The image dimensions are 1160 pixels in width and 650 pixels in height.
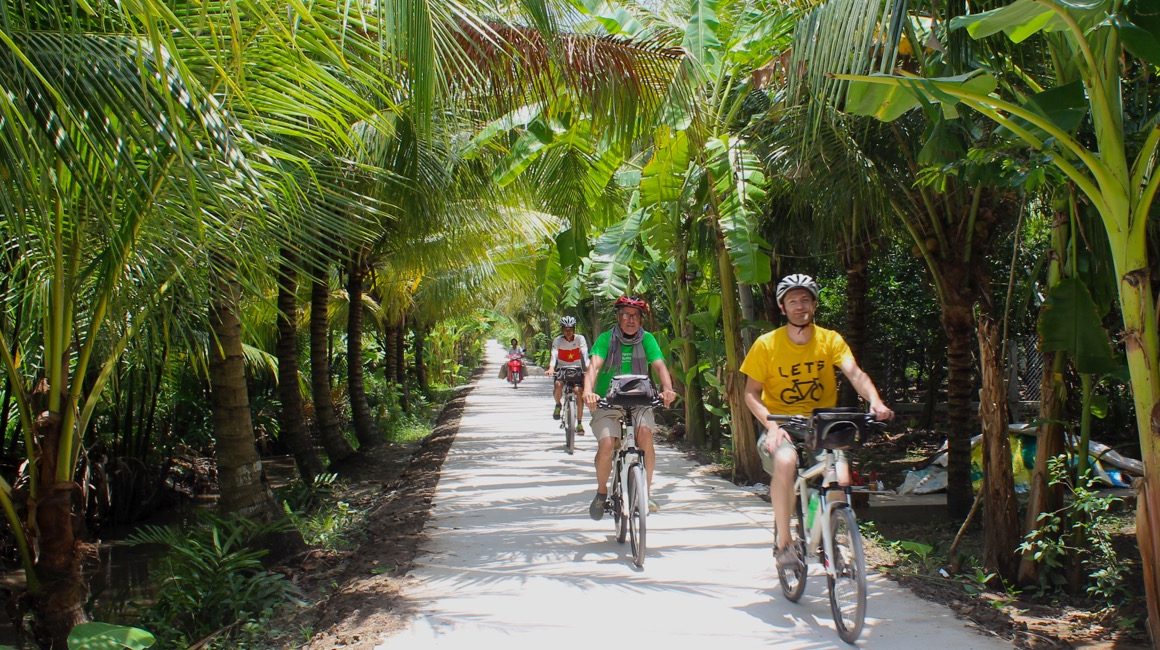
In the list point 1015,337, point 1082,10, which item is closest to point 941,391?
point 1015,337

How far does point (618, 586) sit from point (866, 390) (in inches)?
75.0

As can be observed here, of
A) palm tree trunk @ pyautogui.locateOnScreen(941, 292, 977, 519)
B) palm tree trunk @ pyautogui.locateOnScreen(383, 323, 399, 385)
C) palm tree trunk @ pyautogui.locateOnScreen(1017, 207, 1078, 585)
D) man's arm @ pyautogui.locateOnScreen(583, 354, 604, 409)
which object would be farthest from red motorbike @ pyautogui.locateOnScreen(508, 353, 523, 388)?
palm tree trunk @ pyautogui.locateOnScreen(1017, 207, 1078, 585)

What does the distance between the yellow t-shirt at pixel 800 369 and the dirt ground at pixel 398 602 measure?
Result: 4.40ft

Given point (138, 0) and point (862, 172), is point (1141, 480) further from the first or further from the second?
point (138, 0)

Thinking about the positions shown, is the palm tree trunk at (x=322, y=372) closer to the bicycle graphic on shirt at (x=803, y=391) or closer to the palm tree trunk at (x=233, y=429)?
the palm tree trunk at (x=233, y=429)

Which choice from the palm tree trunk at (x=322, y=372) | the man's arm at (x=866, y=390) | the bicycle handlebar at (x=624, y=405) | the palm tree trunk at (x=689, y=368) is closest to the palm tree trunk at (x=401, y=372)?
the palm tree trunk at (x=322, y=372)

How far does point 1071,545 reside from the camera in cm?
567

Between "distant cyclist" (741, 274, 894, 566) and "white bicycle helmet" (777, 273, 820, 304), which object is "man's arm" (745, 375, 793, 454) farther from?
"white bicycle helmet" (777, 273, 820, 304)

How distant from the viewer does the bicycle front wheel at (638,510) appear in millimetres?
5961

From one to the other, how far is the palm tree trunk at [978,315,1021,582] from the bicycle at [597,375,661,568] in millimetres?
2045

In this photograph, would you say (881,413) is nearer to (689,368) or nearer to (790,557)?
(790,557)

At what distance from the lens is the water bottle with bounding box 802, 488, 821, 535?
184 inches

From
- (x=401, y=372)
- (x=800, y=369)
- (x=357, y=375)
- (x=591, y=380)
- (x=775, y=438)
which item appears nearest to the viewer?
(x=775, y=438)

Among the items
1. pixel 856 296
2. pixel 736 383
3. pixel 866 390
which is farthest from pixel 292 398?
pixel 866 390
